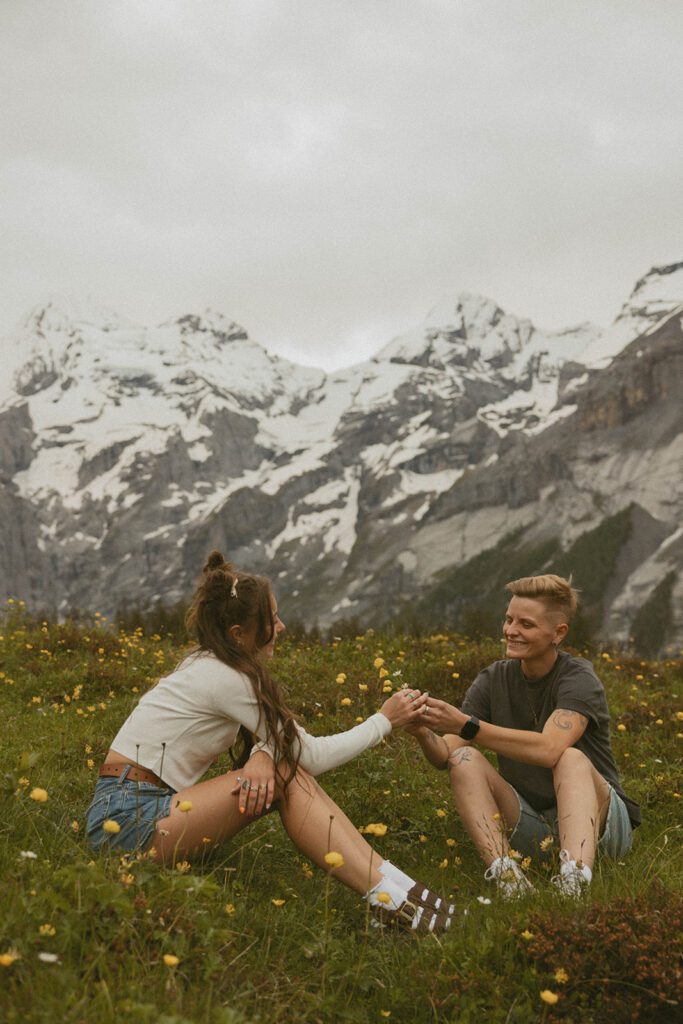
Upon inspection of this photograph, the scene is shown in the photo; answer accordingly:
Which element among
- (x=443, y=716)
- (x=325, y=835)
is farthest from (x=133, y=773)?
(x=443, y=716)

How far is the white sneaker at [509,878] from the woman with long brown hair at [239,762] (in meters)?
0.32

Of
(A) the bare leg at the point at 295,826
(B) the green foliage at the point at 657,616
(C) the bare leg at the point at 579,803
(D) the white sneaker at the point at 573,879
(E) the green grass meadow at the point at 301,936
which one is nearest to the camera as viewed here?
(E) the green grass meadow at the point at 301,936

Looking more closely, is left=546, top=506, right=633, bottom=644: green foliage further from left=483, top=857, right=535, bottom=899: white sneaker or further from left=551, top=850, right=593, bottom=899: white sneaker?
left=551, top=850, right=593, bottom=899: white sneaker

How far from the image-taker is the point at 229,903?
13.3ft

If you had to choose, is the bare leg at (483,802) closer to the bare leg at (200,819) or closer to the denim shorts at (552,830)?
the denim shorts at (552,830)

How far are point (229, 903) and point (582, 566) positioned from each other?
164530 mm

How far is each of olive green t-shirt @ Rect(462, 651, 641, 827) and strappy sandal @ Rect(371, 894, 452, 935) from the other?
147cm

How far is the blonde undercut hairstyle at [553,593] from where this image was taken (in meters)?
5.59

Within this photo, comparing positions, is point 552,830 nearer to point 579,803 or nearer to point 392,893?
point 579,803

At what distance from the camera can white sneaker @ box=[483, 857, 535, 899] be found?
424 centimetres

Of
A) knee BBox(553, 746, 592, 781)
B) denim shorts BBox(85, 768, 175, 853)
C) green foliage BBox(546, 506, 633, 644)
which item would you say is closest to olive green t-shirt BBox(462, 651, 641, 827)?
knee BBox(553, 746, 592, 781)

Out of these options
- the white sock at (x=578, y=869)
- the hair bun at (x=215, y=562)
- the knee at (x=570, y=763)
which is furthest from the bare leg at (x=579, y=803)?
the hair bun at (x=215, y=562)

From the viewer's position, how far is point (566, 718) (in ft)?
17.2

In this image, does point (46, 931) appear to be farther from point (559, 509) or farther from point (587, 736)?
point (559, 509)
